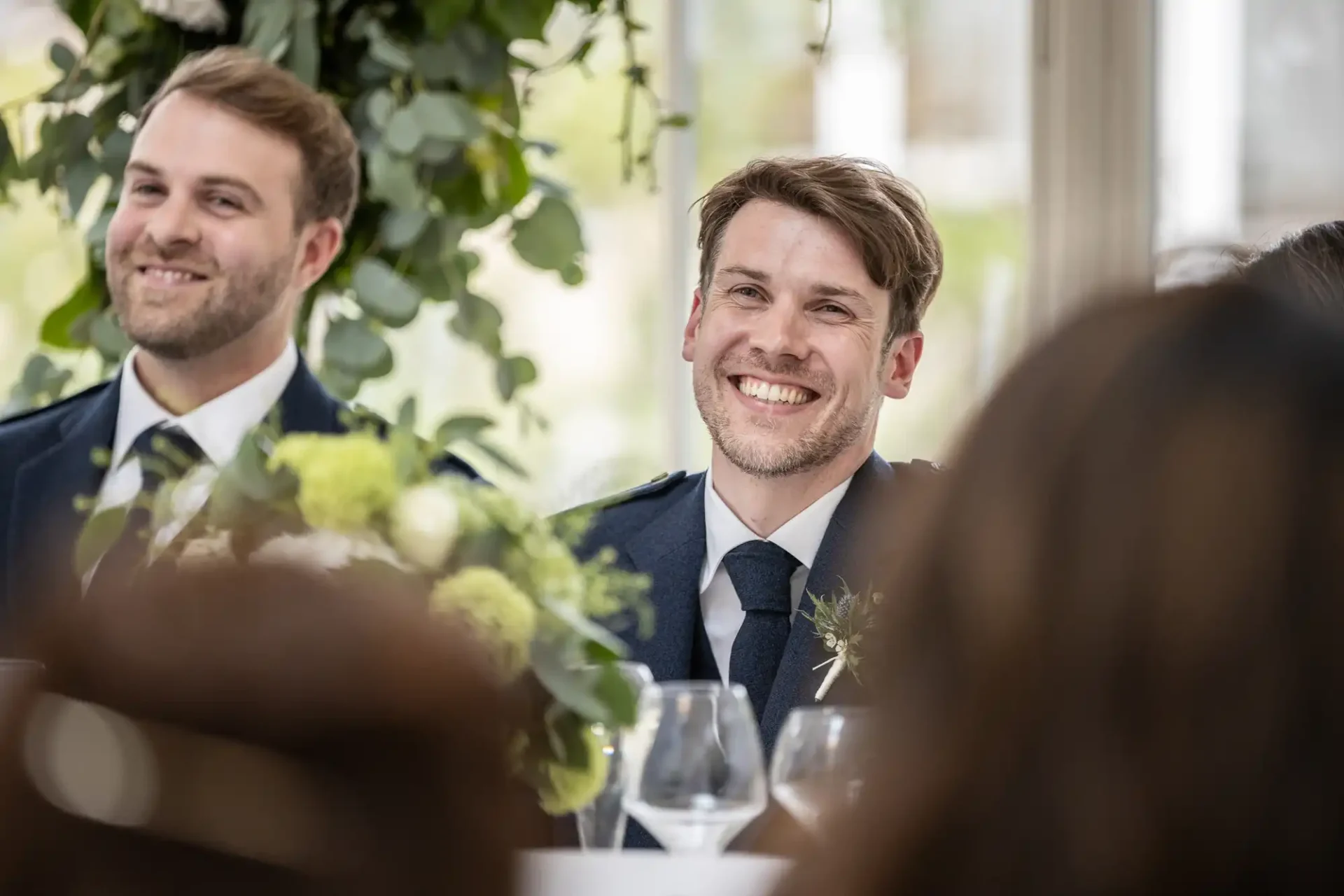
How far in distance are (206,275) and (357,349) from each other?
0.23m

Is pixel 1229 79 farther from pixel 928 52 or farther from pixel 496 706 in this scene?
pixel 496 706

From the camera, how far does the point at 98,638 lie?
1.66 ft

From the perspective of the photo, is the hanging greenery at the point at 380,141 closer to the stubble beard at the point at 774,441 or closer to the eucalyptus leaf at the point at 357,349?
the eucalyptus leaf at the point at 357,349

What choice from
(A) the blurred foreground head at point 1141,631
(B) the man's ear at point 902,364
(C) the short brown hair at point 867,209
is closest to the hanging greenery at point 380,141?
(C) the short brown hair at point 867,209

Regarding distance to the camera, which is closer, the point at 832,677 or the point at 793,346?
the point at 832,677

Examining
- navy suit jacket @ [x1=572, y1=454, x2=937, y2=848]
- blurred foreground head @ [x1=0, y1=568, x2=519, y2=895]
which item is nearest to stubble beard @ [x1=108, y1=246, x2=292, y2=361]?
navy suit jacket @ [x1=572, y1=454, x2=937, y2=848]

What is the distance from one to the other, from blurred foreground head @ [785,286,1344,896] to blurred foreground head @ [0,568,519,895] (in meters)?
0.17

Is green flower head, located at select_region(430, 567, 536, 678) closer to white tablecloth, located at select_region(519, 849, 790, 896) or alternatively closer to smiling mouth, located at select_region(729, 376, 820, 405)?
white tablecloth, located at select_region(519, 849, 790, 896)

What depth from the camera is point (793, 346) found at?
2.14 meters

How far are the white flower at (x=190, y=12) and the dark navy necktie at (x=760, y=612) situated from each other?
106 centimetres

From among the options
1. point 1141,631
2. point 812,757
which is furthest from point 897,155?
point 1141,631

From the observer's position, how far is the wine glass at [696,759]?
4.03 ft

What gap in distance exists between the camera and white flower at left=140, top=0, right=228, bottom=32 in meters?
2.34

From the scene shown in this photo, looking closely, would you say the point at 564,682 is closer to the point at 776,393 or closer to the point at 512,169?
the point at 776,393
